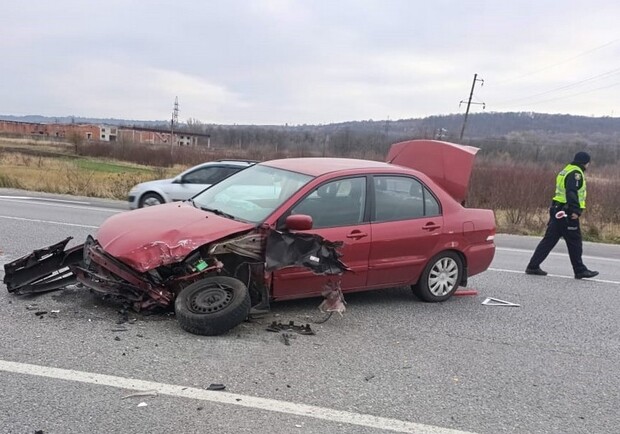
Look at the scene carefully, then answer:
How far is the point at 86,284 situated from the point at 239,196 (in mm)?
1717

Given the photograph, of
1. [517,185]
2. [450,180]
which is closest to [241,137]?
[517,185]

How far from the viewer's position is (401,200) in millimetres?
6004

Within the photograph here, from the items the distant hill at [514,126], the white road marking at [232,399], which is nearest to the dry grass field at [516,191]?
the white road marking at [232,399]

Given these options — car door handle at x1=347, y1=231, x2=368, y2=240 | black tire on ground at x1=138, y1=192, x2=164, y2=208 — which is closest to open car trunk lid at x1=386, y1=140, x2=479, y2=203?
car door handle at x1=347, y1=231, x2=368, y2=240

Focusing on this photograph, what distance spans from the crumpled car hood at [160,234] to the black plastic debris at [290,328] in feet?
2.91

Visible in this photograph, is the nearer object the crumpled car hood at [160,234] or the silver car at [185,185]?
the crumpled car hood at [160,234]

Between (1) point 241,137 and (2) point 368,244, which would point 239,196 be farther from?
(1) point 241,137

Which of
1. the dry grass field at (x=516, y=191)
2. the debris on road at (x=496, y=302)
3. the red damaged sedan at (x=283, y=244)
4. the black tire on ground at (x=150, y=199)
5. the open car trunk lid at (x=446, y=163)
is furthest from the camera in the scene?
the dry grass field at (x=516, y=191)

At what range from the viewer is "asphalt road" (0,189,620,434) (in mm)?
3340

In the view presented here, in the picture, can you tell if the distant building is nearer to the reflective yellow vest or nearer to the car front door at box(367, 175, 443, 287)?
the reflective yellow vest

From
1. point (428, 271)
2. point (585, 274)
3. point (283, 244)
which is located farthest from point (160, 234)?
point (585, 274)

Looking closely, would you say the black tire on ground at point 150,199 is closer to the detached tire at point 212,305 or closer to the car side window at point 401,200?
the car side window at point 401,200

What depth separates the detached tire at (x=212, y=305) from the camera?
4.52 metres

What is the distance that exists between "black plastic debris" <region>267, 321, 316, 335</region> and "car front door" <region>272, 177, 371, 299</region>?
282 mm
